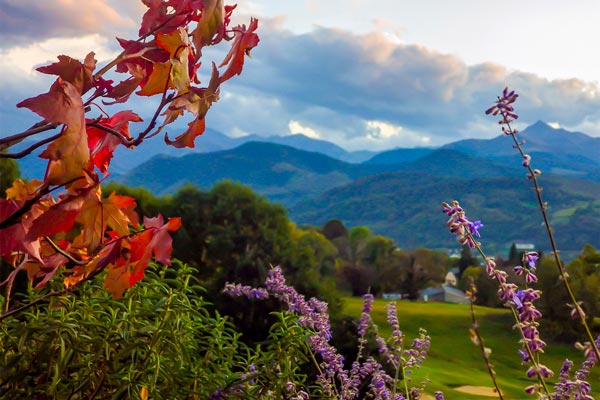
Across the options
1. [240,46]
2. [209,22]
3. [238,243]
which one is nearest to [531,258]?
[240,46]

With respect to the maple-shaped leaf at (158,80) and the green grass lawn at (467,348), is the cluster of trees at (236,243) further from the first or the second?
the maple-shaped leaf at (158,80)

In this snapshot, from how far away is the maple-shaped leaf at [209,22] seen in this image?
1.54 metres

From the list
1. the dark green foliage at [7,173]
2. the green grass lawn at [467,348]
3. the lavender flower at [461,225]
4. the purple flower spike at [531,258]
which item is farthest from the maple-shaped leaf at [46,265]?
the green grass lawn at [467,348]

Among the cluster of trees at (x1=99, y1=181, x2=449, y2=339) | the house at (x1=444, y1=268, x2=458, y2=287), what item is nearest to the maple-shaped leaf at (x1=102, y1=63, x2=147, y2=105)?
the cluster of trees at (x1=99, y1=181, x2=449, y2=339)

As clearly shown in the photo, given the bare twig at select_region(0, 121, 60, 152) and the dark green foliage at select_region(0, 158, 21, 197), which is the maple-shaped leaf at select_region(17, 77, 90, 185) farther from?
the dark green foliage at select_region(0, 158, 21, 197)

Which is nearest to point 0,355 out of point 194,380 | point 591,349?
point 194,380

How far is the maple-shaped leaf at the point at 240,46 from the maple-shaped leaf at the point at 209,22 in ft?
0.25

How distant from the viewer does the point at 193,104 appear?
157 cm

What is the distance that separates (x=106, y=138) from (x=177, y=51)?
0.29 meters

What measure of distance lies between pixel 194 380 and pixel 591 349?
1.57 metres

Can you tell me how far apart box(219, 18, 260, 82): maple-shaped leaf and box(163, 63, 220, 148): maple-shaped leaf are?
6cm

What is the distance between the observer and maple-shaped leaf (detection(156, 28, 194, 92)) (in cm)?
159

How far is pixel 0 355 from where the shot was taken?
258 cm

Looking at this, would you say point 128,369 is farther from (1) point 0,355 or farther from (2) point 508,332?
(2) point 508,332
